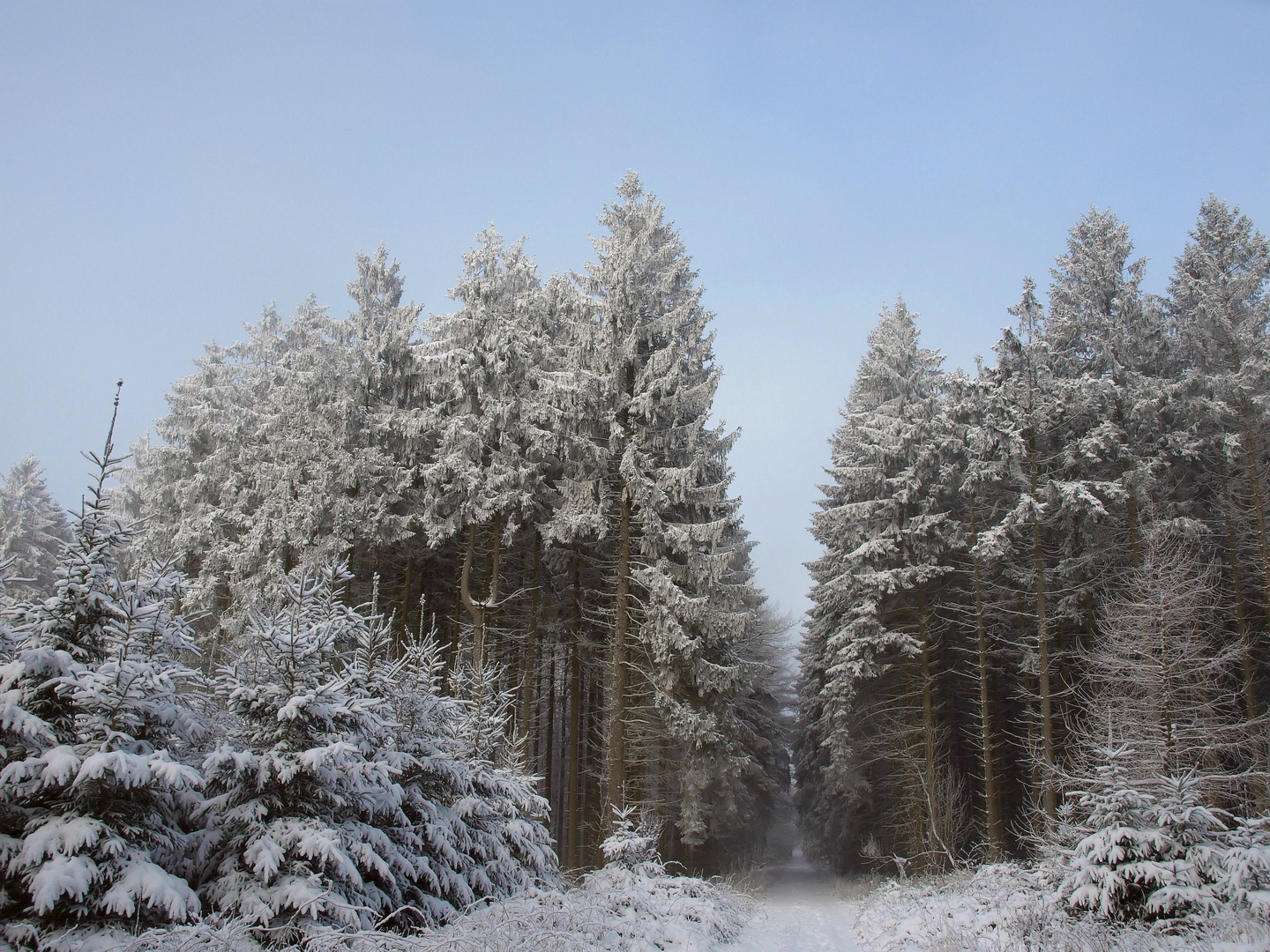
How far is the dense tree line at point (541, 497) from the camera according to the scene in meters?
17.6

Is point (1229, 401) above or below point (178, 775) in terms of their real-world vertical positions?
above

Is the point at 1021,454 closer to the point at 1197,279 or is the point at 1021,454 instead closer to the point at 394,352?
the point at 1197,279

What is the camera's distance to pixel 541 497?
19906 millimetres

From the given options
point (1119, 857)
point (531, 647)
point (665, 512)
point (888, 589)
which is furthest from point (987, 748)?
point (531, 647)

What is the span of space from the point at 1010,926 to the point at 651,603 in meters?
9.34

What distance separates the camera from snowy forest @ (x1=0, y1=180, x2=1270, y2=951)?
23.0ft

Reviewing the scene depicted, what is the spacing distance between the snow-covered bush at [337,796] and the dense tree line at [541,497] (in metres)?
6.52

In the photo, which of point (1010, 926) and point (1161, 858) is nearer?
point (1161, 858)

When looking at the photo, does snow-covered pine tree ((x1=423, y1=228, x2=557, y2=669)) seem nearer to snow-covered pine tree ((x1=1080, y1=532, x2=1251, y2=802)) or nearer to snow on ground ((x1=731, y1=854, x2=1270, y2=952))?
snow on ground ((x1=731, y1=854, x2=1270, y2=952))

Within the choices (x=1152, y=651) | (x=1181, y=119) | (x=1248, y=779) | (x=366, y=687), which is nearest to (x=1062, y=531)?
(x=1152, y=651)

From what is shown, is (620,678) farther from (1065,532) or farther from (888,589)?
(1065,532)

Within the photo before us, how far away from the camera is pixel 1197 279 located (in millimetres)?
19453

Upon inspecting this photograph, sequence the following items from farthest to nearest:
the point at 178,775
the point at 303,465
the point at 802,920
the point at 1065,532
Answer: the point at 303,465 → the point at 1065,532 → the point at 802,920 → the point at 178,775

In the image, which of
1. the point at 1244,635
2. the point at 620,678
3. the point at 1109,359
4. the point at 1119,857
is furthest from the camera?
the point at 1109,359
